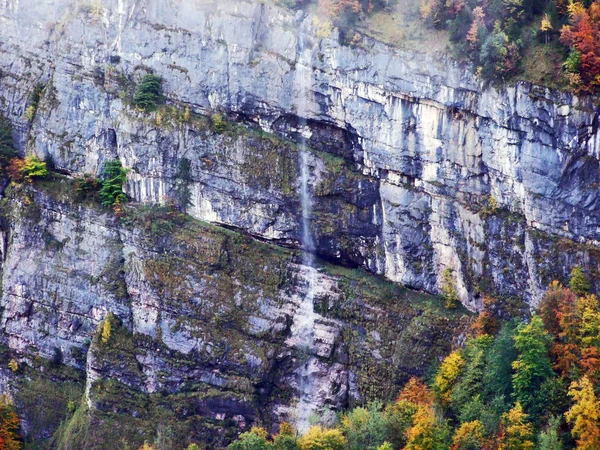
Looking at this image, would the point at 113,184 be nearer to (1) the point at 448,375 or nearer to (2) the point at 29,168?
(2) the point at 29,168

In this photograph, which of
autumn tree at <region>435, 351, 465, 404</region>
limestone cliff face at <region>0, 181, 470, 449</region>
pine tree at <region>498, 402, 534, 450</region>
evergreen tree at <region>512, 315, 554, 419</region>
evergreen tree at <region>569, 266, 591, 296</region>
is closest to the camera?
pine tree at <region>498, 402, 534, 450</region>

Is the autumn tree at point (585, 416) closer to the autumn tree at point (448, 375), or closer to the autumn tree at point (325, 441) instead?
the autumn tree at point (448, 375)

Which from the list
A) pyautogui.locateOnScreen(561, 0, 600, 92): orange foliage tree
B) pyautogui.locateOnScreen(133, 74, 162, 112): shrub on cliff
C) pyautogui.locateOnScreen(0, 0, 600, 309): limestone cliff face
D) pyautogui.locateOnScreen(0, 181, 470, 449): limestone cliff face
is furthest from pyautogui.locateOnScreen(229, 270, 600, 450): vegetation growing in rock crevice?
pyautogui.locateOnScreen(133, 74, 162, 112): shrub on cliff

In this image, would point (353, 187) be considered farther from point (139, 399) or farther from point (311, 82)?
point (139, 399)

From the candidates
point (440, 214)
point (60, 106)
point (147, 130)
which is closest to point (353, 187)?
point (440, 214)

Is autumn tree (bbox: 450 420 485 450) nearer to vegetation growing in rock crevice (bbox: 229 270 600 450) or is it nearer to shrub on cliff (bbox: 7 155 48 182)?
vegetation growing in rock crevice (bbox: 229 270 600 450)
